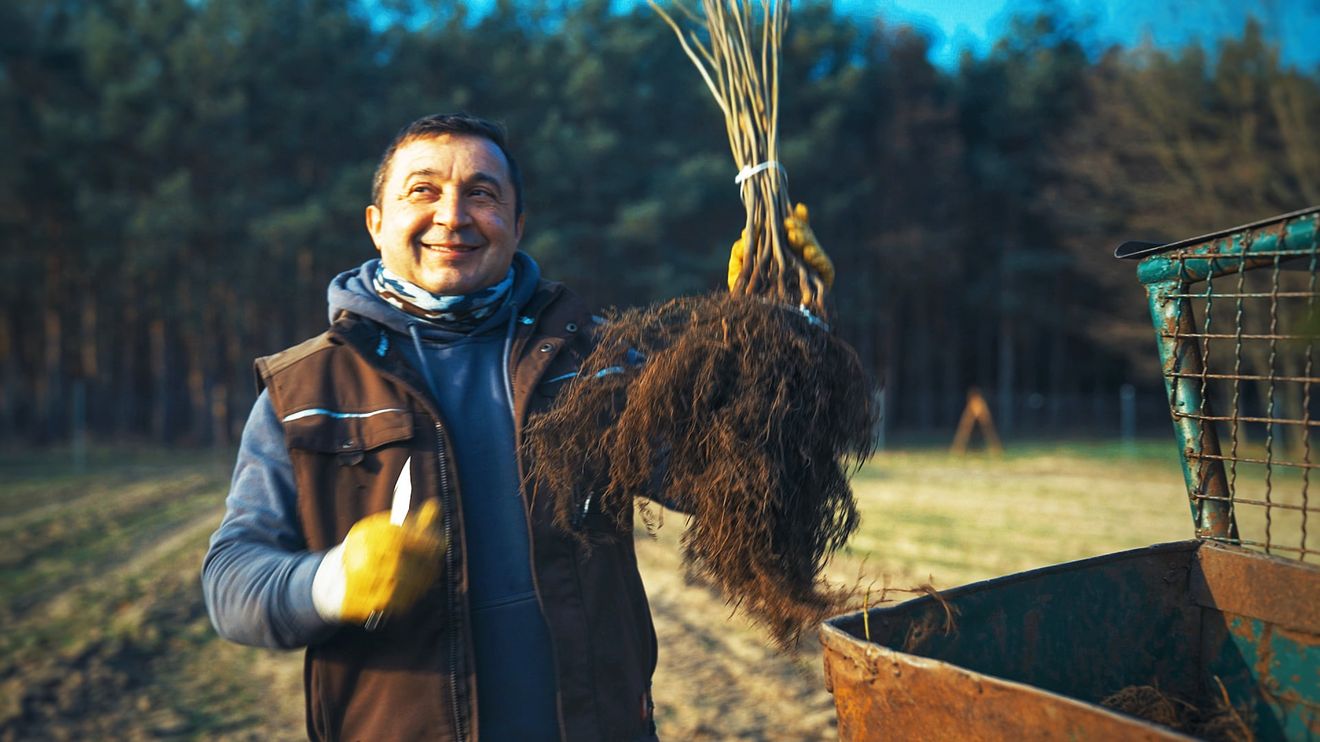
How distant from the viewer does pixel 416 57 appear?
71.2 ft

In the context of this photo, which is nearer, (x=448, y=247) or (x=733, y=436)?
(x=733, y=436)

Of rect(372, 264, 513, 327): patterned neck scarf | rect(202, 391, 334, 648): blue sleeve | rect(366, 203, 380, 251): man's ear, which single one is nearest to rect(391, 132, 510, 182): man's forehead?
rect(366, 203, 380, 251): man's ear

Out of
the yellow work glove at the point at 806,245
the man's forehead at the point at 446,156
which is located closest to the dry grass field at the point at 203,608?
the yellow work glove at the point at 806,245

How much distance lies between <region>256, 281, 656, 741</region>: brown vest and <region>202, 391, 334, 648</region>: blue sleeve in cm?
4

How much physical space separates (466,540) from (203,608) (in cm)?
563

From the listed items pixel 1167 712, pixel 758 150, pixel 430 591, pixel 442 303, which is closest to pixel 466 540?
pixel 430 591

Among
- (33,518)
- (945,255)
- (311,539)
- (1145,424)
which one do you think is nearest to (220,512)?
(33,518)

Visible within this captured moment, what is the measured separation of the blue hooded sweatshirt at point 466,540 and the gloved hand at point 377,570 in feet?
0.17

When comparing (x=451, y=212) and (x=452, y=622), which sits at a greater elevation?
(x=451, y=212)

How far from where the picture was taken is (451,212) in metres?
1.91

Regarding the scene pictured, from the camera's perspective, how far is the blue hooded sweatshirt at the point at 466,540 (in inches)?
65.7

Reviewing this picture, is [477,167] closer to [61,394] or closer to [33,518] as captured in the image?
[33,518]

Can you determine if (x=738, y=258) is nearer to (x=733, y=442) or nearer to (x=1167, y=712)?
(x=733, y=442)

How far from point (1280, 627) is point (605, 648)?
1201 millimetres
